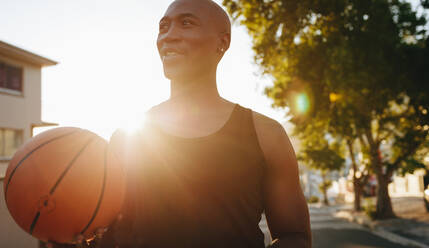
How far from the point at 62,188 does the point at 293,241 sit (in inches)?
46.1

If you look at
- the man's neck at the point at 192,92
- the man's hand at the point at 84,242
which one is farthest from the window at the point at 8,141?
the man's hand at the point at 84,242

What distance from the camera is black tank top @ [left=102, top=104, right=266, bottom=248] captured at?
1.91m

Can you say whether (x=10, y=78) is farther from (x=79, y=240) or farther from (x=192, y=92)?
(x=79, y=240)

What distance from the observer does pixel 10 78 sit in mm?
23141

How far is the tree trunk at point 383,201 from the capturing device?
16656 millimetres

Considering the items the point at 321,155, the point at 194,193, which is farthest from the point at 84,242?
the point at 321,155

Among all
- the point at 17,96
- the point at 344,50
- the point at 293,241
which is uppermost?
the point at 17,96

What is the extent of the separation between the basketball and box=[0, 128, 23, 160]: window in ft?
77.1

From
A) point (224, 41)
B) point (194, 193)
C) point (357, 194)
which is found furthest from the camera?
point (357, 194)

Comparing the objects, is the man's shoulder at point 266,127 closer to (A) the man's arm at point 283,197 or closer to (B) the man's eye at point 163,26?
(A) the man's arm at point 283,197

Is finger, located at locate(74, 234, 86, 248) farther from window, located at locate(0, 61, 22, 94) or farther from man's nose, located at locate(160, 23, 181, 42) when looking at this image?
window, located at locate(0, 61, 22, 94)

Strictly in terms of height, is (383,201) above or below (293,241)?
below

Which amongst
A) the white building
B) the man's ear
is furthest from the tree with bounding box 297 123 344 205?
the man's ear

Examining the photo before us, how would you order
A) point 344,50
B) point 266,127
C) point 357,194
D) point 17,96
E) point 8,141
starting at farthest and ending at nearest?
point 17,96
point 8,141
point 357,194
point 344,50
point 266,127
